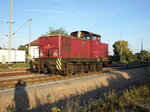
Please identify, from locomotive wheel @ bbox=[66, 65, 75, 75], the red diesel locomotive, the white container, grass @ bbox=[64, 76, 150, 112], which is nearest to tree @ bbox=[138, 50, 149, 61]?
the white container

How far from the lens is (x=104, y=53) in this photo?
64.9ft

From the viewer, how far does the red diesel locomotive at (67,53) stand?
1312cm

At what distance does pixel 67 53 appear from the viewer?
45.3 ft

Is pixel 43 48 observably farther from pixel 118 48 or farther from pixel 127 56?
pixel 118 48

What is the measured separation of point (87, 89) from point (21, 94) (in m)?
4.24

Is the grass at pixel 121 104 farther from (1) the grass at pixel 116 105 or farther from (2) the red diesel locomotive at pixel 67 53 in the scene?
(2) the red diesel locomotive at pixel 67 53

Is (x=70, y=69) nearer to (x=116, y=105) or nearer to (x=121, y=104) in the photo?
(x=116, y=105)

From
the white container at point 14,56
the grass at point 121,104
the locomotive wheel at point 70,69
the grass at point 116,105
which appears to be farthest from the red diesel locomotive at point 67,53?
the white container at point 14,56

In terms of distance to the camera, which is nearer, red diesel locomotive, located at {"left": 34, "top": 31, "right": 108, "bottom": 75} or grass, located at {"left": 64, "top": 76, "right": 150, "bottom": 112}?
grass, located at {"left": 64, "top": 76, "right": 150, "bottom": 112}

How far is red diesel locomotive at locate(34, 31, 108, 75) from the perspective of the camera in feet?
43.0

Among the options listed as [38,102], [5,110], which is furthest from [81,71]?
[5,110]

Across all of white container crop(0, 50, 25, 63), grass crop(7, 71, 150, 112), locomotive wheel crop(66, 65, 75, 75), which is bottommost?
grass crop(7, 71, 150, 112)

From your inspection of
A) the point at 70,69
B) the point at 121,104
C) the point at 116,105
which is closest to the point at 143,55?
the point at 70,69

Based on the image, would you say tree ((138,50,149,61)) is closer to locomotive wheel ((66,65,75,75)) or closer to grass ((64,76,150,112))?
locomotive wheel ((66,65,75,75))
